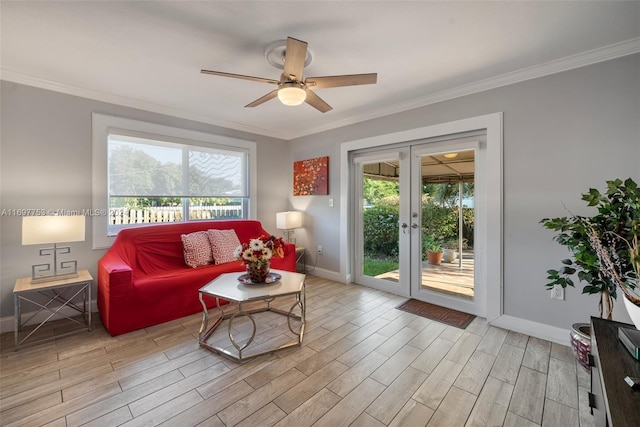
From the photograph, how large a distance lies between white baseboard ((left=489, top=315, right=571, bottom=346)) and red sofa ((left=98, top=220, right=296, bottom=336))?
271 cm

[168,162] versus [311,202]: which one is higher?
[168,162]

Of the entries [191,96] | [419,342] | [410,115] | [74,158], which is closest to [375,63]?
[410,115]

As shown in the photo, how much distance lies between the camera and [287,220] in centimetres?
437

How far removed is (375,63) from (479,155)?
5.05ft

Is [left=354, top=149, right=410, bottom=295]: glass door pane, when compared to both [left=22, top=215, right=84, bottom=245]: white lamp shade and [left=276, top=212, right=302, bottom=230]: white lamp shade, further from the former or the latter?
[left=22, top=215, right=84, bottom=245]: white lamp shade

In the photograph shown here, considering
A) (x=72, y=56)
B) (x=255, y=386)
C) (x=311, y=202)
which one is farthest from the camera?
(x=311, y=202)

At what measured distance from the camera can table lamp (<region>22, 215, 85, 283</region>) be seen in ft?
7.74

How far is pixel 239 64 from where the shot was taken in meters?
2.45

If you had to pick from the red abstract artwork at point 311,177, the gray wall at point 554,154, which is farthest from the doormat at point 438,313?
the red abstract artwork at point 311,177

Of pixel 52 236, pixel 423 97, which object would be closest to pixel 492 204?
pixel 423 97

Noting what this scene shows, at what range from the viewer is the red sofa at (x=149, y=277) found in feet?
8.30

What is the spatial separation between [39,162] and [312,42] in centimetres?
302

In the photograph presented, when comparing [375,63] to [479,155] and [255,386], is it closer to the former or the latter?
[479,155]

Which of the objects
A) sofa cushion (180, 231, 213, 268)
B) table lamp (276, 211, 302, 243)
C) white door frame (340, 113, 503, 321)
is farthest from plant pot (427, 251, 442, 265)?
sofa cushion (180, 231, 213, 268)
